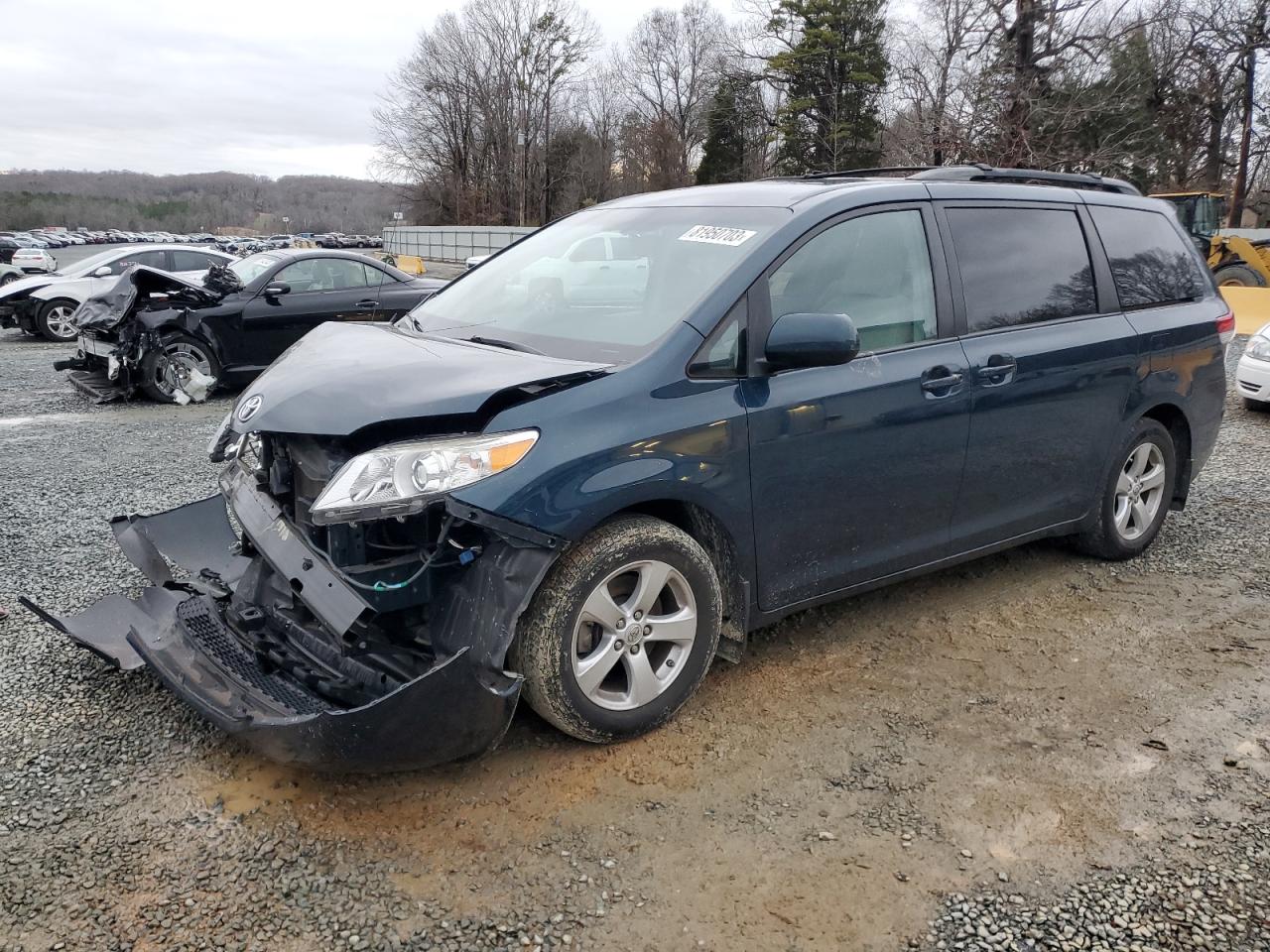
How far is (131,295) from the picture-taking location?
9188 mm

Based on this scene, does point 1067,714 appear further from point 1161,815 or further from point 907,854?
point 907,854

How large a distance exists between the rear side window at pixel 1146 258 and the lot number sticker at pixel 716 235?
211 cm

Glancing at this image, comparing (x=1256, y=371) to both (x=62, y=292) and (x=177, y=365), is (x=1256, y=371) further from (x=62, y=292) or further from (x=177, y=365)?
(x=62, y=292)

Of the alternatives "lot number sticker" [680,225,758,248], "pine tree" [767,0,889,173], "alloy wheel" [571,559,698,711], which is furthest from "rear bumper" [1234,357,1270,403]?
"pine tree" [767,0,889,173]

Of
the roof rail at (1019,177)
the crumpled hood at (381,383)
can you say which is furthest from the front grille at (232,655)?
the roof rail at (1019,177)

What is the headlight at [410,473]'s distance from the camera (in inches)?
102

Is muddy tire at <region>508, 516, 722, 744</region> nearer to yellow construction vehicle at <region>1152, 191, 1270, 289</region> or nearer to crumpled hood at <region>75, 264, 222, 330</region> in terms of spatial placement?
crumpled hood at <region>75, 264, 222, 330</region>

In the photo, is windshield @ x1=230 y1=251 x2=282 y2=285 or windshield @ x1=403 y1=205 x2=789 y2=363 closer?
windshield @ x1=403 y1=205 x2=789 y2=363

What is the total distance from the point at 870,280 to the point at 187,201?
13958 cm

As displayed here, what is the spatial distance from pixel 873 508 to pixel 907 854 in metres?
1.32

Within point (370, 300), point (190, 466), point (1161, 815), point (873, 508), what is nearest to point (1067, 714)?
point (1161, 815)

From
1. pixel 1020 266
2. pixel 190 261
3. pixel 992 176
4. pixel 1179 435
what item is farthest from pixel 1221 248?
pixel 190 261

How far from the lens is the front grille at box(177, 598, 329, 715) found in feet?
9.00

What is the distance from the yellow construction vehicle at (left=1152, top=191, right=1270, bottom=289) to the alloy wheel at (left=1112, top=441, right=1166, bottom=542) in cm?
1396
